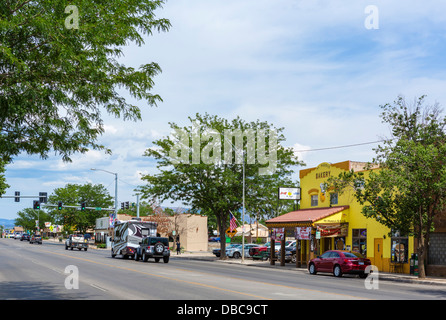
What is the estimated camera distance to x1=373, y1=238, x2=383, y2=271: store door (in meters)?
35.1

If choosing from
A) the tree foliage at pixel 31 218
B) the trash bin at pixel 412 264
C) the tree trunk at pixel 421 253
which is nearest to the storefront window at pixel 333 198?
the trash bin at pixel 412 264

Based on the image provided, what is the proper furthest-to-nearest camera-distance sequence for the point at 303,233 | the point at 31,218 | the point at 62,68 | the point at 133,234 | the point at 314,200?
the point at 31,218
the point at 133,234
the point at 314,200
the point at 303,233
the point at 62,68

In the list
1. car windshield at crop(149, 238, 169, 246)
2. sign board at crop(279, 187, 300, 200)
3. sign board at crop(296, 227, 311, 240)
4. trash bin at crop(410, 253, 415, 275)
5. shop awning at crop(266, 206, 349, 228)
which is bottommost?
trash bin at crop(410, 253, 415, 275)

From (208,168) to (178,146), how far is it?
13.3ft

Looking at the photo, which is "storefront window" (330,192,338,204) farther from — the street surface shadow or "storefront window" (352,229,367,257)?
the street surface shadow

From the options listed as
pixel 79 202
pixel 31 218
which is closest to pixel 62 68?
pixel 79 202

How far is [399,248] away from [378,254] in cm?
Answer: 180

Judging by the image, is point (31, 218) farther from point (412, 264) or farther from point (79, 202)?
point (412, 264)

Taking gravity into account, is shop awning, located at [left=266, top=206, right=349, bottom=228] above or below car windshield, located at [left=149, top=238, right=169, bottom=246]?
above

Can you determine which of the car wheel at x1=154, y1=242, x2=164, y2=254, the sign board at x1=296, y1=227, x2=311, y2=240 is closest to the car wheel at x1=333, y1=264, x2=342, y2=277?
the sign board at x1=296, y1=227, x2=311, y2=240

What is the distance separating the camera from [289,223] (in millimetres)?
40469

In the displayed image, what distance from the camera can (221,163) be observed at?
49.3 meters
